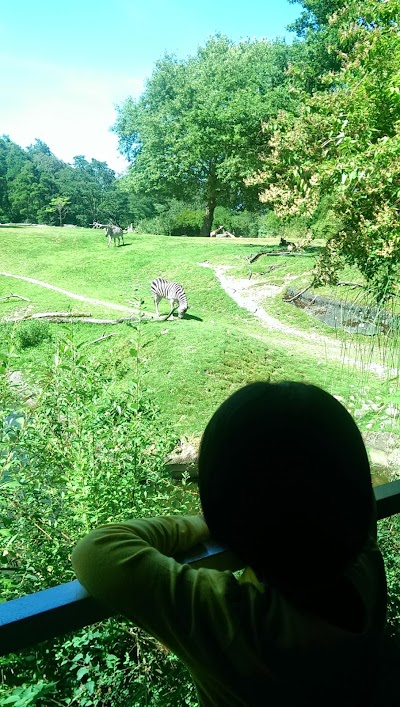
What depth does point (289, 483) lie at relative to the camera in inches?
17.3

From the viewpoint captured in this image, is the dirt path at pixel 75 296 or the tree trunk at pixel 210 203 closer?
the dirt path at pixel 75 296

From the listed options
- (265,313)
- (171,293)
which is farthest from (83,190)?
(265,313)

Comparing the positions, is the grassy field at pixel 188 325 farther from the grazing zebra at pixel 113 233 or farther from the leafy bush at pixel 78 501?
the grazing zebra at pixel 113 233

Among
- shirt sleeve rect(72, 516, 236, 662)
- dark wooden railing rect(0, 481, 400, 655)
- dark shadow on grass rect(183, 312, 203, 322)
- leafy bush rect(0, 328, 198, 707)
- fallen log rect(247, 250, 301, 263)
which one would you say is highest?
fallen log rect(247, 250, 301, 263)

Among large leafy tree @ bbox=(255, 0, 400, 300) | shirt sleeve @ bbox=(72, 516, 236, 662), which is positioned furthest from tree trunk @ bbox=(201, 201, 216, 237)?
shirt sleeve @ bbox=(72, 516, 236, 662)

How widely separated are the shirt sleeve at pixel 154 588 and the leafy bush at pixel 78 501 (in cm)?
54

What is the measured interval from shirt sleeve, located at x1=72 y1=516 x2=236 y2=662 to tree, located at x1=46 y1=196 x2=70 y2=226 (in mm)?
18458

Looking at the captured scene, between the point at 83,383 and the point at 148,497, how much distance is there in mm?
429

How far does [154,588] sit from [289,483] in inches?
5.4

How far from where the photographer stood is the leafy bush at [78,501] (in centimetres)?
105

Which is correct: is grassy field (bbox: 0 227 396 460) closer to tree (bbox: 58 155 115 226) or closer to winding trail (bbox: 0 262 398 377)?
winding trail (bbox: 0 262 398 377)

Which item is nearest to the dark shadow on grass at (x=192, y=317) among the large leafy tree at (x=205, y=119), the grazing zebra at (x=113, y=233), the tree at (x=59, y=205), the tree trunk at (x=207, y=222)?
the large leafy tree at (x=205, y=119)

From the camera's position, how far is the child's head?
44 cm

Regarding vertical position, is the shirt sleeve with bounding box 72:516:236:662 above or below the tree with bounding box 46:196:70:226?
below
